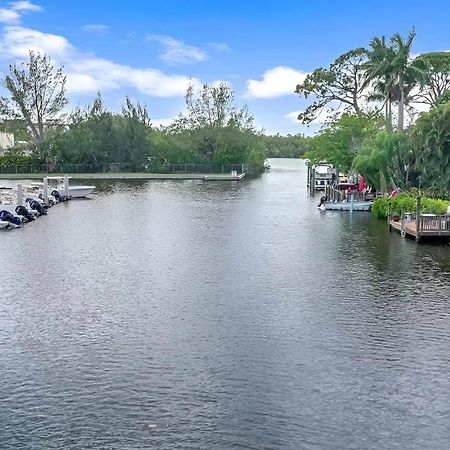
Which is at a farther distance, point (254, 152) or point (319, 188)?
point (254, 152)

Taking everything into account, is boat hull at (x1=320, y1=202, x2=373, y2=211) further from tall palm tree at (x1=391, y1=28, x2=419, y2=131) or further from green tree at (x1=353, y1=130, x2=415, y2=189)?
tall palm tree at (x1=391, y1=28, x2=419, y2=131)

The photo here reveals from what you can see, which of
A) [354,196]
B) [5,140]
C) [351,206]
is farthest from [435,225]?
[5,140]

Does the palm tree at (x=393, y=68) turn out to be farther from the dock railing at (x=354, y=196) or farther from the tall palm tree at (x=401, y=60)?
the dock railing at (x=354, y=196)

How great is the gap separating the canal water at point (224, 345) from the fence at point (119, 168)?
201 ft

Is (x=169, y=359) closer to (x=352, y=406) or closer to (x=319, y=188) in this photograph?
(x=352, y=406)

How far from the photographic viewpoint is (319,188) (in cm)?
→ 6016

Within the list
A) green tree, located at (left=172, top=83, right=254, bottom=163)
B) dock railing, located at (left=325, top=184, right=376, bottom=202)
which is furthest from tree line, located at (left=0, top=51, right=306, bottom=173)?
dock railing, located at (left=325, top=184, right=376, bottom=202)

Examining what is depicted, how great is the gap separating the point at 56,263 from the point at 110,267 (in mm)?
2054

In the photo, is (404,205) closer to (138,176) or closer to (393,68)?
(393,68)

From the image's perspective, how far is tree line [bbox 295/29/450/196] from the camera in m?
34.4

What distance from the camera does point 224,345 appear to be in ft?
43.1

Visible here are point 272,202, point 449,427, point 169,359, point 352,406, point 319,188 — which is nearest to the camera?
point 449,427

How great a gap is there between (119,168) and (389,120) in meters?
45.0

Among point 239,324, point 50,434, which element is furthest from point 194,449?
point 239,324
